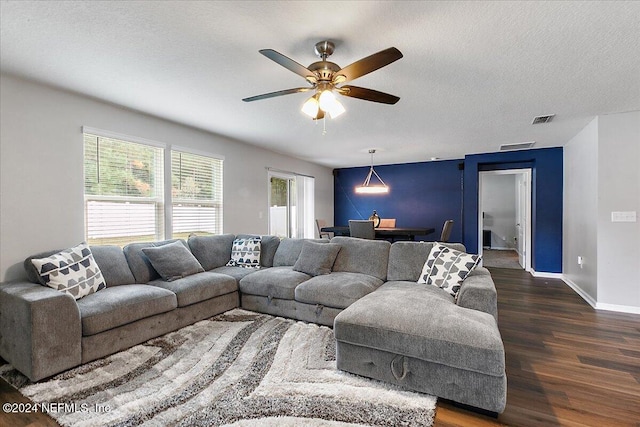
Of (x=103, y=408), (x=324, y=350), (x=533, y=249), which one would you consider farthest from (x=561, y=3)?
(x=533, y=249)

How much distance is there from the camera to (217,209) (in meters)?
4.84

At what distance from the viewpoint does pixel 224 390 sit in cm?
200

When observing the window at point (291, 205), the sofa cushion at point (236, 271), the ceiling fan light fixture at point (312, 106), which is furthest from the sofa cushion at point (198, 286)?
the window at point (291, 205)

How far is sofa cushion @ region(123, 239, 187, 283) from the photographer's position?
129 inches

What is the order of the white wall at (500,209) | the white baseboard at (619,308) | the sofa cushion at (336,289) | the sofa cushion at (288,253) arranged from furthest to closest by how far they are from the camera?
the white wall at (500,209) < the sofa cushion at (288,253) < the white baseboard at (619,308) < the sofa cushion at (336,289)

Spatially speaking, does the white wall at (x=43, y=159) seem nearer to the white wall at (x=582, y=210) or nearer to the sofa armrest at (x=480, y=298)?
the sofa armrest at (x=480, y=298)

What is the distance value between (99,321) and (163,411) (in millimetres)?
997

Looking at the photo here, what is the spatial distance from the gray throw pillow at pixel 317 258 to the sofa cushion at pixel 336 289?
8.7 inches

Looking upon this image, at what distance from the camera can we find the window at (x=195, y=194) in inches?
167

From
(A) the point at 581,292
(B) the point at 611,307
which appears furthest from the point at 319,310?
(A) the point at 581,292

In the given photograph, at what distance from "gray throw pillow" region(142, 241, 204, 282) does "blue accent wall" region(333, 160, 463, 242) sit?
213 inches

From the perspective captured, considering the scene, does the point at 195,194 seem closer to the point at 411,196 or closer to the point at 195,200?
the point at 195,200

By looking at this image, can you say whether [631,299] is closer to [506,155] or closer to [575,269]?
[575,269]

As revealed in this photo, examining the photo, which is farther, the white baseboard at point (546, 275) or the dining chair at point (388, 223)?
the dining chair at point (388, 223)
